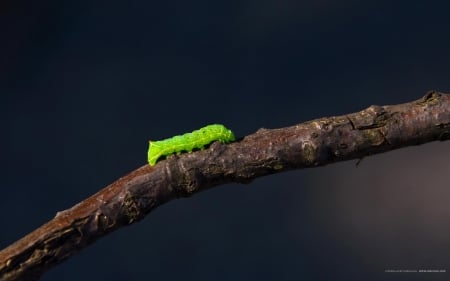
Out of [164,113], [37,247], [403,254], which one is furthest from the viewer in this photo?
[164,113]

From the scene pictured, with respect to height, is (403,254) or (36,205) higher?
(36,205)

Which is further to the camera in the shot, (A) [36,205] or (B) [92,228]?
(A) [36,205]

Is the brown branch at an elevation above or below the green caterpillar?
below

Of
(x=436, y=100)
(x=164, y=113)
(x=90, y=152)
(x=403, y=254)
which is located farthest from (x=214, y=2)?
(x=436, y=100)

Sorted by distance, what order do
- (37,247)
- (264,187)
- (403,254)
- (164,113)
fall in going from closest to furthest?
(37,247) → (403,254) → (264,187) → (164,113)

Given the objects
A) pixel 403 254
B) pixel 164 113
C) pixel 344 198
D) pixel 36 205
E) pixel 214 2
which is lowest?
pixel 403 254

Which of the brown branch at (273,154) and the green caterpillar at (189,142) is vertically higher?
the green caterpillar at (189,142)

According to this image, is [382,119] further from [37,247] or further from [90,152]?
[90,152]
